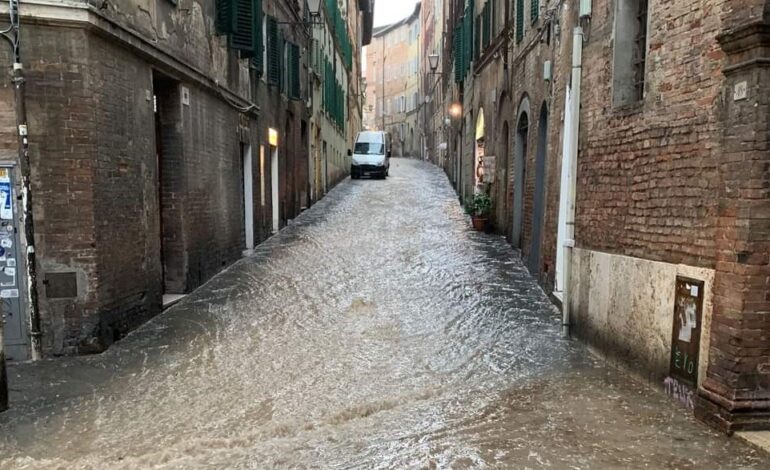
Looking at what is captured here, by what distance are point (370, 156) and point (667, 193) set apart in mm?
25938

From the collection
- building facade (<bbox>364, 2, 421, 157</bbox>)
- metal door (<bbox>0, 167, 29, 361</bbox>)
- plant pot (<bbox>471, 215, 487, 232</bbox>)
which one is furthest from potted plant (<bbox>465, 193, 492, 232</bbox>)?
building facade (<bbox>364, 2, 421, 157</bbox>)

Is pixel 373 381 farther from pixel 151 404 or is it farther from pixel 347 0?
pixel 347 0

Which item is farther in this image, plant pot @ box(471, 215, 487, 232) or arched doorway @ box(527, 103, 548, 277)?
plant pot @ box(471, 215, 487, 232)

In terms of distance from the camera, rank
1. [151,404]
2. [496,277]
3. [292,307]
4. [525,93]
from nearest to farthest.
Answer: [151,404] < [292,307] < [496,277] < [525,93]

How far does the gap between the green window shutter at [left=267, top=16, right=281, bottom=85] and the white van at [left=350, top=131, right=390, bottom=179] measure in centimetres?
1597

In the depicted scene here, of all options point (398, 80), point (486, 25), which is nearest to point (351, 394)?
point (486, 25)

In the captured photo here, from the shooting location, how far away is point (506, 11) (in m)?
13.4

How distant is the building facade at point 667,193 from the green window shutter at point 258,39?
5.42 metres

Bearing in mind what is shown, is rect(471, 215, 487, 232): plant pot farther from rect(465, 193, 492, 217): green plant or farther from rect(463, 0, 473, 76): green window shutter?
rect(463, 0, 473, 76): green window shutter

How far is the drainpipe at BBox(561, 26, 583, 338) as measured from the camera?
6953 millimetres

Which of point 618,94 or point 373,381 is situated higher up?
point 618,94

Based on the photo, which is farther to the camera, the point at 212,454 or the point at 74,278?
the point at 74,278

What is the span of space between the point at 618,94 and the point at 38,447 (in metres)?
5.88

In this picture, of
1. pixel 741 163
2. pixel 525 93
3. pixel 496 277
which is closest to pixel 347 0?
pixel 525 93
